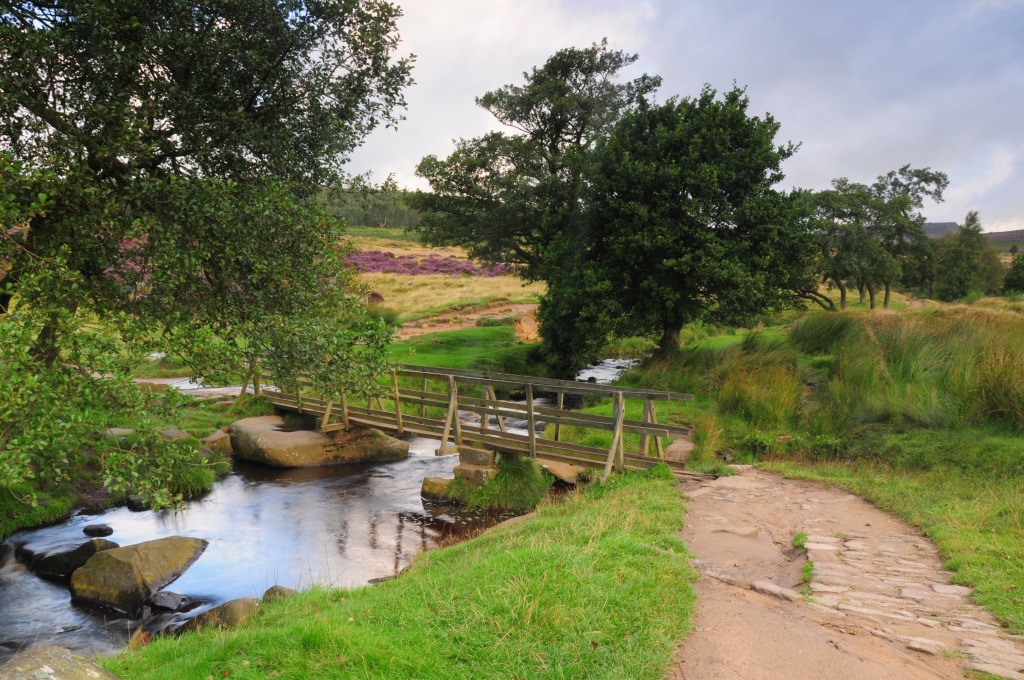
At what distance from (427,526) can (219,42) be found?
9.73m

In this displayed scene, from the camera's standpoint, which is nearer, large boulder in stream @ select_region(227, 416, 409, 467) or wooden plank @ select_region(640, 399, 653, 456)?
wooden plank @ select_region(640, 399, 653, 456)

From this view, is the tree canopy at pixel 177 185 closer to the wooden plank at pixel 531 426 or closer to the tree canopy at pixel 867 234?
the wooden plank at pixel 531 426

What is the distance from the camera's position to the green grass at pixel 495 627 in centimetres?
518

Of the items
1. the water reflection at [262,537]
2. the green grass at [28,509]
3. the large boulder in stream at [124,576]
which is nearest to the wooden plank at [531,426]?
the water reflection at [262,537]

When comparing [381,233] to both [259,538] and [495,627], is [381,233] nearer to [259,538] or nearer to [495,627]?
[259,538]

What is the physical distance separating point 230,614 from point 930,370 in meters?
16.2

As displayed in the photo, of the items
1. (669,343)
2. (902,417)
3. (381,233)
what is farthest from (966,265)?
(381,233)

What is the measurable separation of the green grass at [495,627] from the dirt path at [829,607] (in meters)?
0.45

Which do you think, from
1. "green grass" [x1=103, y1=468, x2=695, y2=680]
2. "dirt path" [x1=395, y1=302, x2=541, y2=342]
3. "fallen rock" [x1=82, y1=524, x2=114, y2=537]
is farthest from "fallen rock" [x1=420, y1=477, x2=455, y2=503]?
"dirt path" [x1=395, y1=302, x2=541, y2=342]

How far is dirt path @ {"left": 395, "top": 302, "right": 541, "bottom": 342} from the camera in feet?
129

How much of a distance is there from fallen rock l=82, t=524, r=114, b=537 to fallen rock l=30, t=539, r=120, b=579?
1439 millimetres

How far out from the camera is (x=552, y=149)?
3106 cm

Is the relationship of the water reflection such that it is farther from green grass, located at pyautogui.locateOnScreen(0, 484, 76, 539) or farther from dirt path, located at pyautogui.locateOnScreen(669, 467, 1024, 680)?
dirt path, located at pyautogui.locateOnScreen(669, 467, 1024, 680)

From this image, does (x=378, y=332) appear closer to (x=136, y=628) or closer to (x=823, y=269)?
(x=136, y=628)
